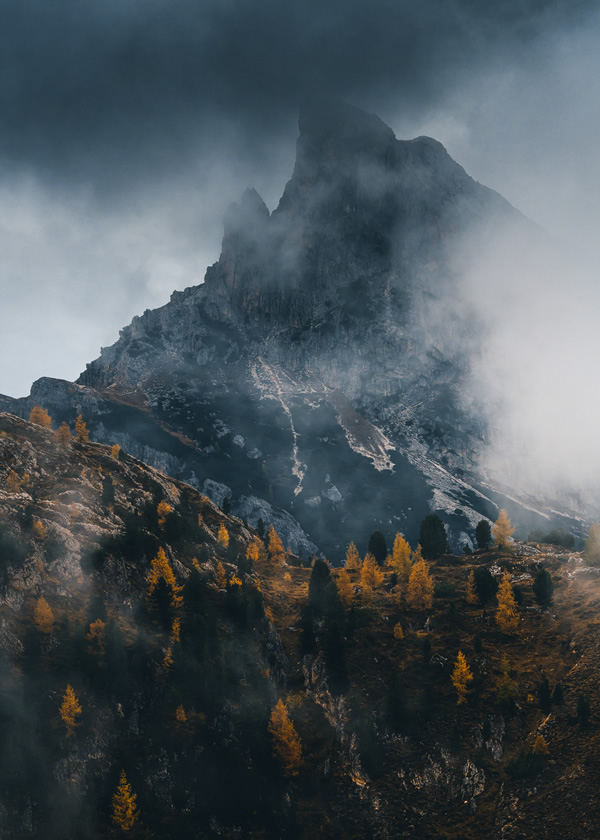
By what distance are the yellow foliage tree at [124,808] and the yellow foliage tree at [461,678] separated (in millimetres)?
46676

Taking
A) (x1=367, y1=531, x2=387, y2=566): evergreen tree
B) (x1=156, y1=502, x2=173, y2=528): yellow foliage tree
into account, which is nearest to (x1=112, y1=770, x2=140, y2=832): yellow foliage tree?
(x1=156, y1=502, x2=173, y2=528): yellow foliage tree

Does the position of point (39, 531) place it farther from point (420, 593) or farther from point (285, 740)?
point (420, 593)

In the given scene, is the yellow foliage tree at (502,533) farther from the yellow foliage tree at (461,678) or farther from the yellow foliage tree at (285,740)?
the yellow foliage tree at (285,740)

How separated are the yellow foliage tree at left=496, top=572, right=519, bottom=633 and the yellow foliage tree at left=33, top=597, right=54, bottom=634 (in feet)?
233

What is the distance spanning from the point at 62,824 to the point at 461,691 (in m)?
54.9

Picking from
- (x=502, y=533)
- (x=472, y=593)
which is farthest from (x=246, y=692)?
(x=502, y=533)

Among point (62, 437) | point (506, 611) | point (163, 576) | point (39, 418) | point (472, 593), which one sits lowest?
point (163, 576)

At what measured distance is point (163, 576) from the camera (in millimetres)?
93562

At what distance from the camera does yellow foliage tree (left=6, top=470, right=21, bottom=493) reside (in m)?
93.5

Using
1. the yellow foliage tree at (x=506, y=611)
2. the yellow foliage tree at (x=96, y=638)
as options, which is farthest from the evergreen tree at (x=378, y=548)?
the yellow foliage tree at (x=96, y=638)

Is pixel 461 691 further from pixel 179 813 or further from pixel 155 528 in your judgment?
pixel 155 528

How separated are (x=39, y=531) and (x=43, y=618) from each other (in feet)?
53.1

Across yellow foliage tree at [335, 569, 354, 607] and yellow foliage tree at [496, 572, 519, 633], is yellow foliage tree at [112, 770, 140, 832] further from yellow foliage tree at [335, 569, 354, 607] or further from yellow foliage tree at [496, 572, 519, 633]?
yellow foliage tree at [496, 572, 519, 633]

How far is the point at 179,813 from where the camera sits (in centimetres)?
6694
